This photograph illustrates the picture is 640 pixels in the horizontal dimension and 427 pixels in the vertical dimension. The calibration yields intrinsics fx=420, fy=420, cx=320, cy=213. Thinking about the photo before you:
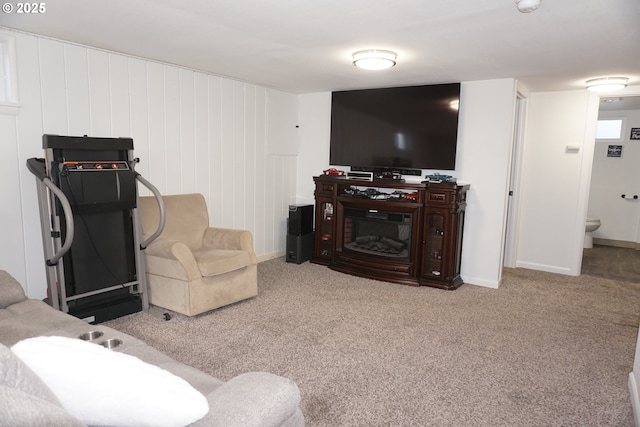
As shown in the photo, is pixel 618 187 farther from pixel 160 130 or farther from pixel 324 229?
pixel 160 130

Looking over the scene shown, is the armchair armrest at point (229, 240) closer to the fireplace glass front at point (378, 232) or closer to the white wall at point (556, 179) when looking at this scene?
the fireplace glass front at point (378, 232)

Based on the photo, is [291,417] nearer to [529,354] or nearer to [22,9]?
[529,354]

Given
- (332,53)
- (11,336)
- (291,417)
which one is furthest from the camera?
(332,53)

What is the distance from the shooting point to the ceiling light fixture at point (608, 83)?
4.32 m

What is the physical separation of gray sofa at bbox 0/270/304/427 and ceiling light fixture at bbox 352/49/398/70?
2735 millimetres

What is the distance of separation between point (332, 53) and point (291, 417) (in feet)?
9.80

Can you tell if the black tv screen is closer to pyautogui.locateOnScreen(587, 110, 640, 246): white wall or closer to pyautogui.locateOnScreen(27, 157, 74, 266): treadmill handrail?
pyautogui.locateOnScreen(27, 157, 74, 266): treadmill handrail

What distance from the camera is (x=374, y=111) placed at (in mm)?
5164

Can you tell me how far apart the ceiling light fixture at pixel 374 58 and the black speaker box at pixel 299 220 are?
7.40 ft

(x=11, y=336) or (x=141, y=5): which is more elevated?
(x=141, y=5)

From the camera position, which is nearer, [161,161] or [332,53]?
[332,53]

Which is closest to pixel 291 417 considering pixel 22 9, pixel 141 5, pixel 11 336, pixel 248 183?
pixel 11 336

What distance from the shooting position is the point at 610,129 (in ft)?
22.7

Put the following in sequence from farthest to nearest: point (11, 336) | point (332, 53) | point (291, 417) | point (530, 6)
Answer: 1. point (332, 53)
2. point (530, 6)
3. point (11, 336)
4. point (291, 417)
